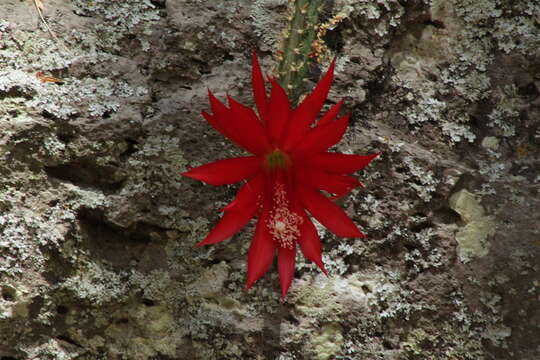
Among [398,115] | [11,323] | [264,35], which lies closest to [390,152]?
[398,115]

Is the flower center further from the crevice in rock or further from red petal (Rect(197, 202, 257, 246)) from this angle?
the crevice in rock

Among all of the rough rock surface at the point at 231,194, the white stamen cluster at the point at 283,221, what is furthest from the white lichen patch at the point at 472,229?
the white stamen cluster at the point at 283,221

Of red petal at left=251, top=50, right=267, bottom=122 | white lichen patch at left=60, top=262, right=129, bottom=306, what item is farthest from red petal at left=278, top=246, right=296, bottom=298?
white lichen patch at left=60, top=262, right=129, bottom=306

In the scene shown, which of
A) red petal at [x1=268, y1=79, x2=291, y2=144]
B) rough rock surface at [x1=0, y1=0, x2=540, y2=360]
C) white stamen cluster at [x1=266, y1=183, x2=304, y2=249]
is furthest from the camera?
rough rock surface at [x1=0, y1=0, x2=540, y2=360]

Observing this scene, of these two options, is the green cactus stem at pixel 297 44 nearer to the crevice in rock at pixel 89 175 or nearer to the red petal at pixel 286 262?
the red petal at pixel 286 262

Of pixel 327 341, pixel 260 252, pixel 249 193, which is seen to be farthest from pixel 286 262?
pixel 327 341

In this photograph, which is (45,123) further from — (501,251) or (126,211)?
(501,251)
